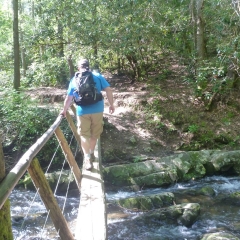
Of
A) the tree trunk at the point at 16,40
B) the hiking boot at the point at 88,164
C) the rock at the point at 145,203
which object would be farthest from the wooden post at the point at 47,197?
the tree trunk at the point at 16,40

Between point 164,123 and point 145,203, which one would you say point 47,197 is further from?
point 164,123

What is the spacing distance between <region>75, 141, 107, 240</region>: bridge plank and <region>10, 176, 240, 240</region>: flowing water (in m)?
1.32

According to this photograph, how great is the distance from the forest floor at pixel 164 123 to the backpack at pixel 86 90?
4.68m

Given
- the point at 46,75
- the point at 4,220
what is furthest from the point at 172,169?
the point at 46,75

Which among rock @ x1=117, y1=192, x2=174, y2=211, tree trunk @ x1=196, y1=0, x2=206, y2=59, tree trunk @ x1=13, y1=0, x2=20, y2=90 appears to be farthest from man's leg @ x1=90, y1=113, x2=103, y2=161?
tree trunk @ x1=13, y1=0, x2=20, y2=90

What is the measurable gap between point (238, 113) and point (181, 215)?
21.6 ft

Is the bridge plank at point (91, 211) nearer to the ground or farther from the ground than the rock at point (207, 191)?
farther from the ground

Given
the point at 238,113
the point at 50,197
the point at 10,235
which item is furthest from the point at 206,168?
the point at 10,235

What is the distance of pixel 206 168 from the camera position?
27.3ft

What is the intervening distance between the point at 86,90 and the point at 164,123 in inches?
262

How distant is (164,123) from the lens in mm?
10703

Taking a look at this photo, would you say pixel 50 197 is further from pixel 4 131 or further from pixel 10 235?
pixel 4 131

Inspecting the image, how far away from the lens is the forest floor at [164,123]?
9.69 m

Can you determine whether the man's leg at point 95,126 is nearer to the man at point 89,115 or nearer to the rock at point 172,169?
the man at point 89,115
